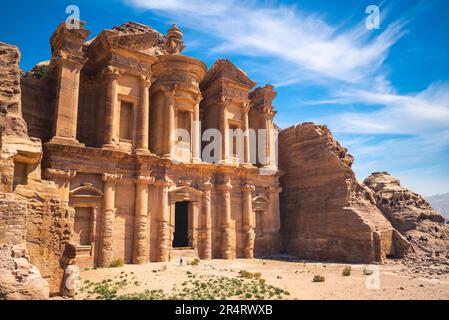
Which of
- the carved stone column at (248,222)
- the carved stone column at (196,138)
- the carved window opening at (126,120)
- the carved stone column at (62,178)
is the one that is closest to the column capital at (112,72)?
the carved window opening at (126,120)

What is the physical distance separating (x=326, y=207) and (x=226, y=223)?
23.2ft

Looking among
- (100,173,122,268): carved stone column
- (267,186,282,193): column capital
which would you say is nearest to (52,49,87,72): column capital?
(100,173,122,268): carved stone column

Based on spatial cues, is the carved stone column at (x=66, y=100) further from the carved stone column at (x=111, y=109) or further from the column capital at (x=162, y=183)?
the column capital at (x=162, y=183)

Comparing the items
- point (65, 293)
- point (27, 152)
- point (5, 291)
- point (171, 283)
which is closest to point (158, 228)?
point (171, 283)

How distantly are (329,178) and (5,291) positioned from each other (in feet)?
69.1

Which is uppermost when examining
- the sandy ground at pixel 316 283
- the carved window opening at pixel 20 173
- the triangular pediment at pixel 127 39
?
the triangular pediment at pixel 127 39

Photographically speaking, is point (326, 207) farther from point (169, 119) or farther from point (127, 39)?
point (127, 39)

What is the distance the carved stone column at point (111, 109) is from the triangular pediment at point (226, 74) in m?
8.63

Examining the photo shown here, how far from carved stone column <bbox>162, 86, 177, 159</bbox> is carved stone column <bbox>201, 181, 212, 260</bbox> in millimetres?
3547

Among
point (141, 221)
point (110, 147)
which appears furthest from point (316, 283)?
point (110, 147)

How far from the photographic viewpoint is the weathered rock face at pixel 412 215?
912 inches

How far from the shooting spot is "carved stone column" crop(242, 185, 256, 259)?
81.1ft

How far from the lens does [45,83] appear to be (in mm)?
20531

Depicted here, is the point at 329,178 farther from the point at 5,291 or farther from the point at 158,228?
the point at 5,291
